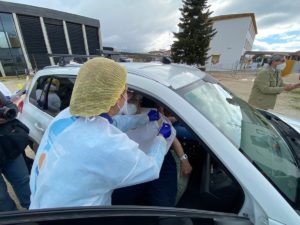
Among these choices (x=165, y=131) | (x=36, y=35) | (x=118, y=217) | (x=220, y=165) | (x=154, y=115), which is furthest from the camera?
(x=36, y=35)

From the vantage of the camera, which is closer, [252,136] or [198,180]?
[252,136]

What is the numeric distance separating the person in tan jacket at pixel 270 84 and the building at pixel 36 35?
754 inches

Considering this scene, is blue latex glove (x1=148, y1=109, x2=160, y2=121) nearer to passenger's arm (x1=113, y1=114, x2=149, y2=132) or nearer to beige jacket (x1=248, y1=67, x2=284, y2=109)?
passenger's arm (x1=113, y1=114, x2=149, y2=132)

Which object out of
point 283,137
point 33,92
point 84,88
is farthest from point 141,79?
point 33,92

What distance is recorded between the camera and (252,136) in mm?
1471

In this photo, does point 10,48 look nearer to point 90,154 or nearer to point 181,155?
point 181,155

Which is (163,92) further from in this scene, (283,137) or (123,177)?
(283,137)

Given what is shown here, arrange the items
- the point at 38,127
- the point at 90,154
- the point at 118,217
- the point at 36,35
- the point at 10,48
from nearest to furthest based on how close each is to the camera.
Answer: the point at 118,217, the point at 90,154, the point at 38,127, the point at 10,48, the point at 36,35

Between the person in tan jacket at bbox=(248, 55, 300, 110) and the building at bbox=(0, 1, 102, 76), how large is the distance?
19.1 m

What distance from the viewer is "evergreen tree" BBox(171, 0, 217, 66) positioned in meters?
26.0

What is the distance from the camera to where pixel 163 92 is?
4.34ft

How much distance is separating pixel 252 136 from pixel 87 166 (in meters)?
1.18

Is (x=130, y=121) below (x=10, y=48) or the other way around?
the other way around

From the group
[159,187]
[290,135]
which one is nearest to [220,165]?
[159,187]
